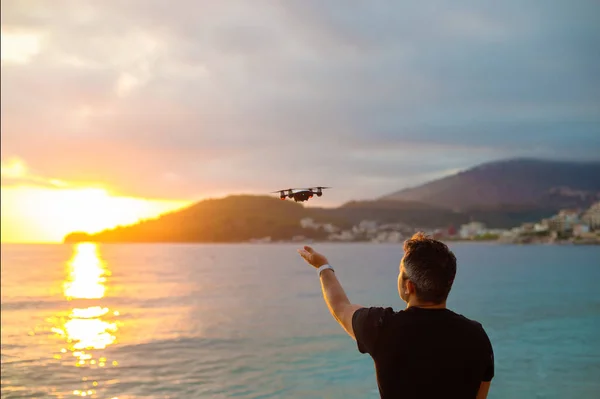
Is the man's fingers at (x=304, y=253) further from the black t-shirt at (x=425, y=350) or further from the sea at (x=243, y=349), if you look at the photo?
the sea at (x=243, y=349)

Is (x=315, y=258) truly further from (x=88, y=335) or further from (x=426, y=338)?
(x=88, y=335)

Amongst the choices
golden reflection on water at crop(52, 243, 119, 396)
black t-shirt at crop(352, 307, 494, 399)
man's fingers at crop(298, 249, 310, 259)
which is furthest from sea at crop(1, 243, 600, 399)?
black t-shirt at crop(352, 307, 494, 399)

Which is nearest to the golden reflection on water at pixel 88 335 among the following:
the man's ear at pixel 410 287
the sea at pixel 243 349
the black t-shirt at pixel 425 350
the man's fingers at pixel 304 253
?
the sea at pixel 243 349

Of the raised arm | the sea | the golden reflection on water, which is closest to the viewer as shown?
the raised arm

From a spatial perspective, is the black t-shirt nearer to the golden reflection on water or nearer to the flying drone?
the flying drone

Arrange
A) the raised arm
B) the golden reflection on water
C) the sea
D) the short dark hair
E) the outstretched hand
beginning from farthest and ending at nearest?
1. the golden reflection on water
2. the sea
3. the outstretched hand
4. the raised arm
5. the short dark hair

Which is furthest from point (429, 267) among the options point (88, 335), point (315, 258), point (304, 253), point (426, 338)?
point (88, 335)
